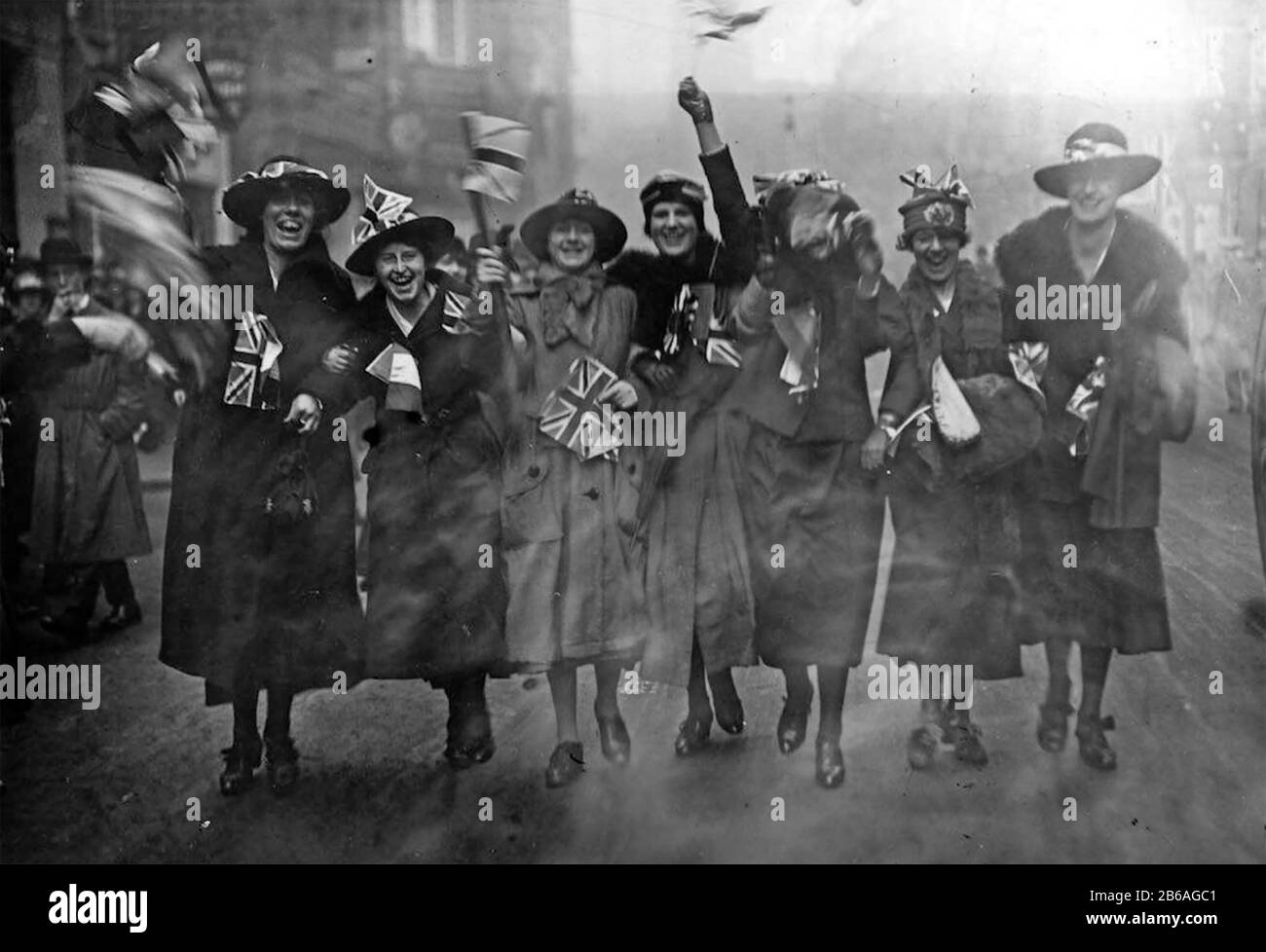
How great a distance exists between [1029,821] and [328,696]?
2.34m

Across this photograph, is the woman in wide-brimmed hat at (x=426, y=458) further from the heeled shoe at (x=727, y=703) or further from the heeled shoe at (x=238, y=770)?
the heeled shoe at (x=727, y=703)

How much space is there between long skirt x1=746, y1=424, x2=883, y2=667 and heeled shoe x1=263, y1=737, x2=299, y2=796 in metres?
1.59

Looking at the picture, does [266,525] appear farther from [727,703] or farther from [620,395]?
[727,703]

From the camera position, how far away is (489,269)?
4180 mm

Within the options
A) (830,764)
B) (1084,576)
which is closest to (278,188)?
(830,764)

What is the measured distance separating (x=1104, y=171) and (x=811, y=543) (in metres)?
1.52

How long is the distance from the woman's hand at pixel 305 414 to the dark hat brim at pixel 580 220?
0.86 metres

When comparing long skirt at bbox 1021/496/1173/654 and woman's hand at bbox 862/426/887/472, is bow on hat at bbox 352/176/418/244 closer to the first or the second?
woman's hand at bbox 862/426/887/472

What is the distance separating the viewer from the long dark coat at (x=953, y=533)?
4180 mm

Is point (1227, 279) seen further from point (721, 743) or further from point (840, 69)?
point (721, 743)

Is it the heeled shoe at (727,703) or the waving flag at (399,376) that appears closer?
the waving flag at (399,376)

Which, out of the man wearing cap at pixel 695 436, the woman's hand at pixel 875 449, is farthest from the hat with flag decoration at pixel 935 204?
the woman's hand at pixel 875 449
